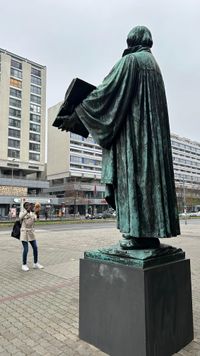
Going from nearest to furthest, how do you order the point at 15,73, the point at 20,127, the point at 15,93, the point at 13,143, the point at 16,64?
the point at 13,143, the point at 20,127, the point at 15,93, the point at 15,73, the point at 16,64

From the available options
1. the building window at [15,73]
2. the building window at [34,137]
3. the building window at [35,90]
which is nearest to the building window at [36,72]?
the building window at [35,90]

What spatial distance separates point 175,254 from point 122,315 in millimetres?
879

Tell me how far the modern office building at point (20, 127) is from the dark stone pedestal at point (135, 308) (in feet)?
177

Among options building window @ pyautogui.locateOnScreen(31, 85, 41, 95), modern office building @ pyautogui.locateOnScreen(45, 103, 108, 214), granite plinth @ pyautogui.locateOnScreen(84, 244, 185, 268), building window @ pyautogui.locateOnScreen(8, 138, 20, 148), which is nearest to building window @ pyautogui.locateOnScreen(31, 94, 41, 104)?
building window @ pyautogui.locateOnScreen(31, 85, 41, 95)

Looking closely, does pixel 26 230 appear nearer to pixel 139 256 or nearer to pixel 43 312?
pixel 43 312

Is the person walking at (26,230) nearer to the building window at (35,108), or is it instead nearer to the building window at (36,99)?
the building window at (35,108)

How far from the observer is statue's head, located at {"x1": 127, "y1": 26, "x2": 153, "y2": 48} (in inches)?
129

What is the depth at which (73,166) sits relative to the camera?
78.7 m

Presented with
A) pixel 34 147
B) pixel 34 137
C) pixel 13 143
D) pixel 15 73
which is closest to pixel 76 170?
pixel 34 147

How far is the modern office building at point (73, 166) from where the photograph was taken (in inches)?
2899

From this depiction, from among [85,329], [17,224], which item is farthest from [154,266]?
[17,224]

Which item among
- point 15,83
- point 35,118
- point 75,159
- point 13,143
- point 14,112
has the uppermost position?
point 15,83

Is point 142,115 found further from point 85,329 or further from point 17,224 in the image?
point 17,224

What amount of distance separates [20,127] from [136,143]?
6122cm
